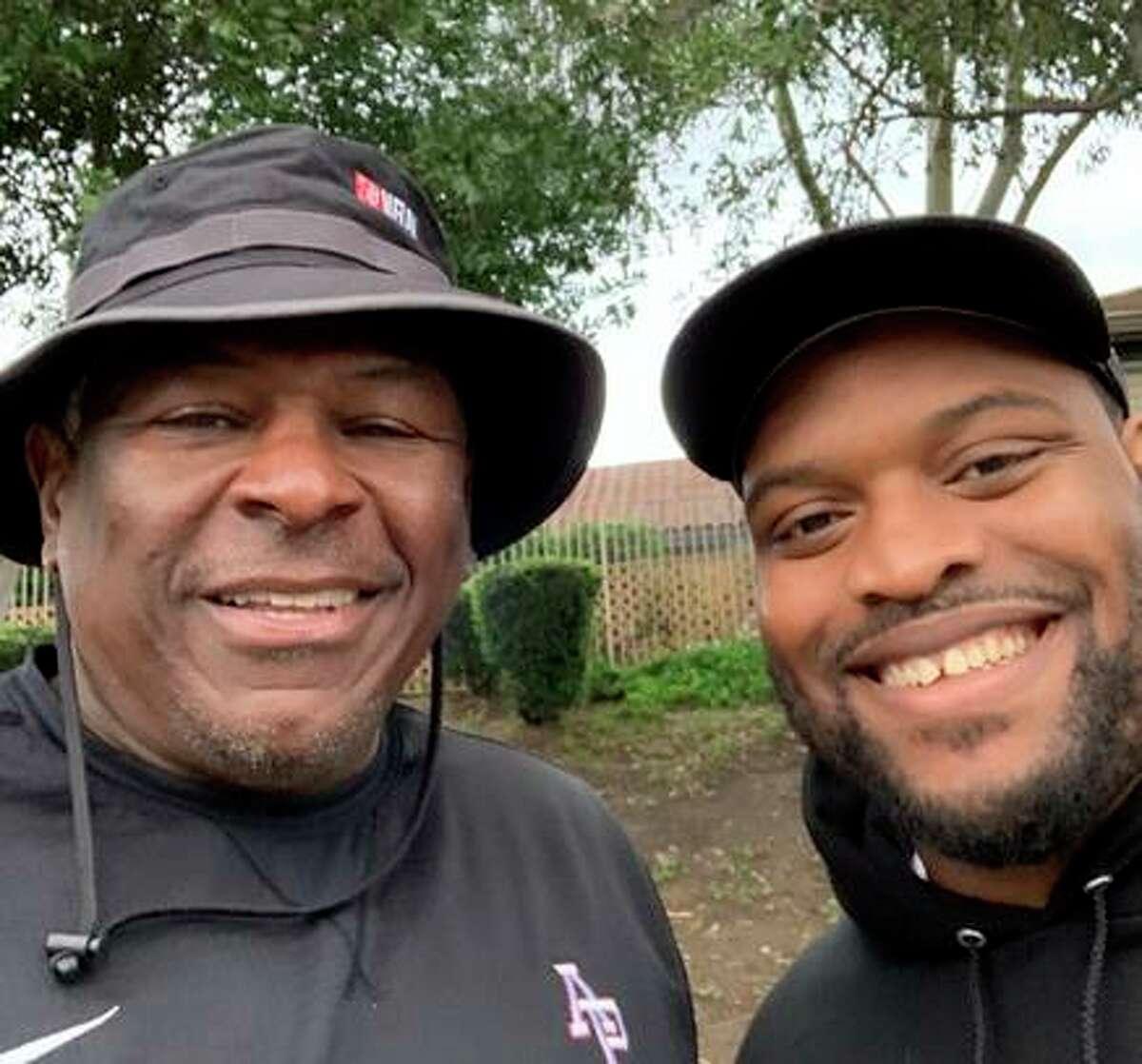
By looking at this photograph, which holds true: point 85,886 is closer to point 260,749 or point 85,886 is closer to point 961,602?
point 260,749

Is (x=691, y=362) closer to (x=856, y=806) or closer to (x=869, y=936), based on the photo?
(x=856, y=806)

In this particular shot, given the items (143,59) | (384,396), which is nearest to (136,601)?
(384,396)

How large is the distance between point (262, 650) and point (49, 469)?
1.50 ft

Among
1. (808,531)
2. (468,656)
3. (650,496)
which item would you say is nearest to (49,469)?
(808,531)

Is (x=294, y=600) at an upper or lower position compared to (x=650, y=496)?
lower

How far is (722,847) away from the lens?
29.9 feet

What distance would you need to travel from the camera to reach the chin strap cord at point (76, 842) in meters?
1.71

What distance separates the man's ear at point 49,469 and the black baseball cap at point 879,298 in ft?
2.92

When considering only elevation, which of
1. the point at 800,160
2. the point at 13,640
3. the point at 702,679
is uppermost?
the point at 800,160

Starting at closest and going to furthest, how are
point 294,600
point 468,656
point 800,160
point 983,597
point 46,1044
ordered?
1. point 46,1044
2. point 983,597
3. point 294,600
4. point 800,160
5. point 468,656

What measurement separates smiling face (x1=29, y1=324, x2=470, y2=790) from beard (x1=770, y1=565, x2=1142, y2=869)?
75cm

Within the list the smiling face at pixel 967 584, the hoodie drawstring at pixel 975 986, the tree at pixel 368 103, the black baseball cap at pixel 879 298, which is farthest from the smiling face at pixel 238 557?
the tree at pixel 368 103

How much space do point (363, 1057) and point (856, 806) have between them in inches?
33.0

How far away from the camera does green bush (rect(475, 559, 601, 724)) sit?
518 inches
